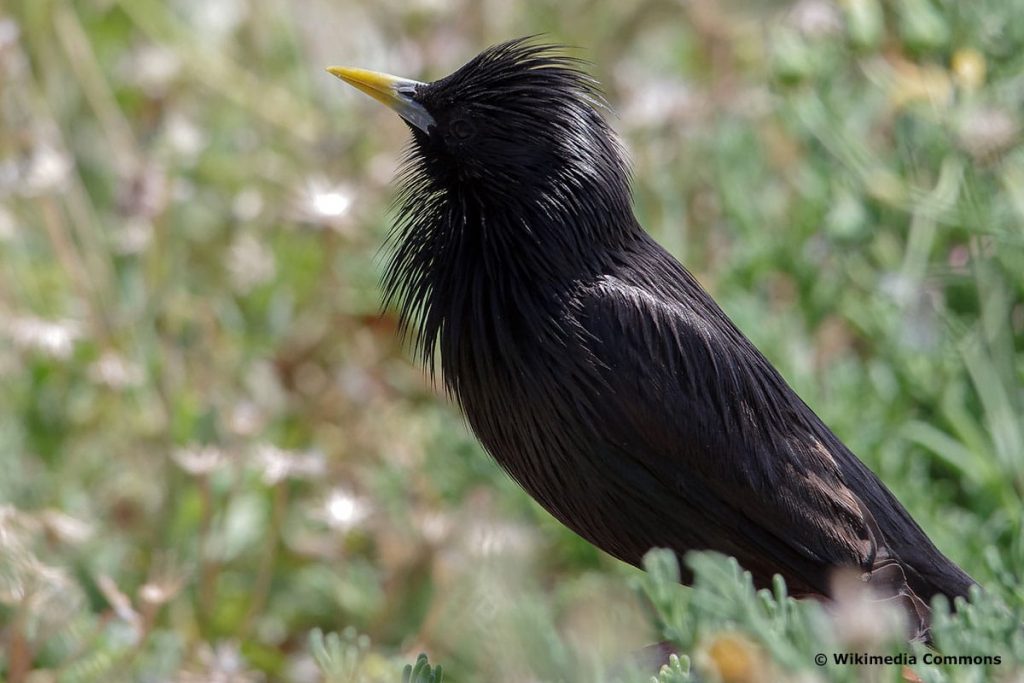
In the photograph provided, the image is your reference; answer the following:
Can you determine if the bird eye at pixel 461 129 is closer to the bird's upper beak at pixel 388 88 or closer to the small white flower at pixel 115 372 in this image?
the bird's upper beak at pixel 388 88

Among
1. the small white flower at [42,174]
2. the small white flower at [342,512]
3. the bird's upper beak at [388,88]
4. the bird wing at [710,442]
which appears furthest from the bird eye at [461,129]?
the small white flower at [42,174]

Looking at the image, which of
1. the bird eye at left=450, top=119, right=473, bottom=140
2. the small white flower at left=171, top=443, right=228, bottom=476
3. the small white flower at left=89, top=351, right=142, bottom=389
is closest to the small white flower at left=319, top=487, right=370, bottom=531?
the small white flower at left=171, top=443, right=228, bottom=476

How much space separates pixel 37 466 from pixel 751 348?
7.17 ft

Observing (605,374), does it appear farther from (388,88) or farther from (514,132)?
(388,88)

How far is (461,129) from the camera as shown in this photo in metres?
2.60

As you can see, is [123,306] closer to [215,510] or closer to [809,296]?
[215,510]

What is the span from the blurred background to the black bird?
197 millimetres

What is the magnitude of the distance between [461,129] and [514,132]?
0.12 metres

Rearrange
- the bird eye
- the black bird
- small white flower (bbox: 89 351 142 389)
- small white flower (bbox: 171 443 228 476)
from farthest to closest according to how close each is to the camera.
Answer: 1. small white flower (bbox: 89 351 142 389)
2. small white flower (bbox: 171 443 228 476)
3. the bird eye
4. the black bird

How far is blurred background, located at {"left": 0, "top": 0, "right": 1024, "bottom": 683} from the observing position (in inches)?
128

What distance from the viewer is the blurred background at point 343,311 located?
3.26 meters

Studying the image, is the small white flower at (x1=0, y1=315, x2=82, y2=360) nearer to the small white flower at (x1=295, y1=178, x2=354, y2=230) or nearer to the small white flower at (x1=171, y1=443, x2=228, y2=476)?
the small white flower at (x1=171, y1=443, x2=228, y2=476)

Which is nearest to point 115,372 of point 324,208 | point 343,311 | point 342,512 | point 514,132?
point 324,208

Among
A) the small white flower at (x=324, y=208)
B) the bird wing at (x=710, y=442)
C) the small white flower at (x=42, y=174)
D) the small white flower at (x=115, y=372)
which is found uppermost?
the small white flower at (x=42, y=174)
